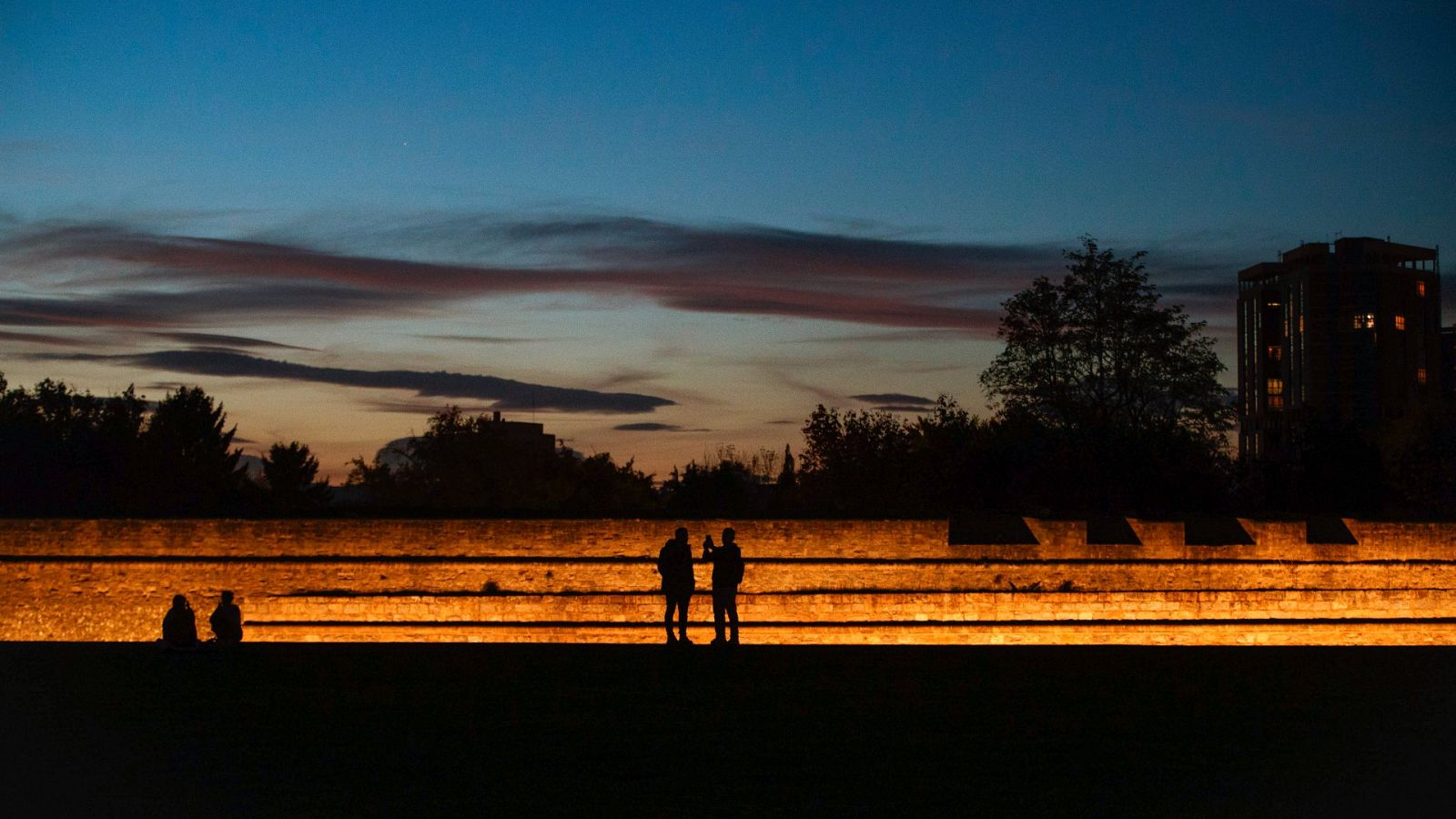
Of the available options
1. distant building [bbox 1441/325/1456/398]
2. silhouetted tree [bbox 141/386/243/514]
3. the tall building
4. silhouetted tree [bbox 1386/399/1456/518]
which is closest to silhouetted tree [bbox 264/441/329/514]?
silhouetted tree [bbox 141/386/243/514]

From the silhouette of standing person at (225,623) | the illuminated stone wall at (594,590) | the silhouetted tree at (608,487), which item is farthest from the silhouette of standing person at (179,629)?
the silhouetted tree at (608,487)

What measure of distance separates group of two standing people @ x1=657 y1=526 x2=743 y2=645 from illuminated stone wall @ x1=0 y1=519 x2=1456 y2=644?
293 inches

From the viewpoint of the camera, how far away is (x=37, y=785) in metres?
7.37

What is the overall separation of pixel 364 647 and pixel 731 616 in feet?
12.4

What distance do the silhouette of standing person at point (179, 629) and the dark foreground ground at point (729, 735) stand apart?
4.85 feet

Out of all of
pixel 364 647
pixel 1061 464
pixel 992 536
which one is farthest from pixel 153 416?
pixel 364 647

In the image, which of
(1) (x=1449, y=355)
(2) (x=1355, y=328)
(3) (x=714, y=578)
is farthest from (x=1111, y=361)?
(1) (x=1449, y=355)

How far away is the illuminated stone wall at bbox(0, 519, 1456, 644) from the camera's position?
75.4 feet

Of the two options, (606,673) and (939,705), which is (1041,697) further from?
(606,673)

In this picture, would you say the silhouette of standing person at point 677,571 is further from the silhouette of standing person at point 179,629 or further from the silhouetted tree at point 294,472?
the silhouetted tree at point 294,472

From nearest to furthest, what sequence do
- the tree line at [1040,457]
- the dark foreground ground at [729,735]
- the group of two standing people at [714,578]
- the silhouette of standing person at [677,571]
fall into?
the dark foreground ground at [729,735], the group of two standing people at [714,578], the silhouette of standing person at [677,571], the tree line at [1040,457]

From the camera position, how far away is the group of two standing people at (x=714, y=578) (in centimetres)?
1512

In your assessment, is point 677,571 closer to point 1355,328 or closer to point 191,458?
point 191,458

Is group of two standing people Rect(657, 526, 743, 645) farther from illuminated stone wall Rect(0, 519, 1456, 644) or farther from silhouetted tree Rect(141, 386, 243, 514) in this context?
silhouetted tree Rect(141, 386, 243, 514)
